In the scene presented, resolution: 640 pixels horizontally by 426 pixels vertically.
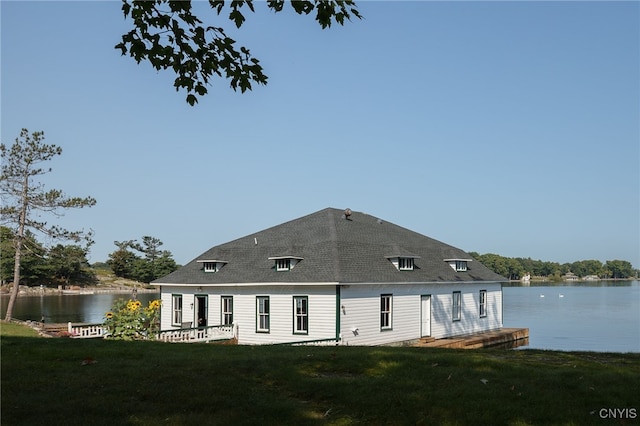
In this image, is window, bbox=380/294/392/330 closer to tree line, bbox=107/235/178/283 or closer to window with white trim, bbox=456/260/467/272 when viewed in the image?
window with white trim, bbox=456/260/467/272

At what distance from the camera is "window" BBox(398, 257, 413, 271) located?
28.9 meters

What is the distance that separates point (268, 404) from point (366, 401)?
1.23m

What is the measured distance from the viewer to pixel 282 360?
10.4 m

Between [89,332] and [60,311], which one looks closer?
[89,332]

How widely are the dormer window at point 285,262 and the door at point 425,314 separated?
6772 millimetres

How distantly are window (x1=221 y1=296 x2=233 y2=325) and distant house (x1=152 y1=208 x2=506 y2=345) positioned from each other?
5 cm

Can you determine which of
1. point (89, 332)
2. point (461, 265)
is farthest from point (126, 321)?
A: point (461, 265)

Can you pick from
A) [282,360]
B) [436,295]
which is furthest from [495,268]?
[282,360]

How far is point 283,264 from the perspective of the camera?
27172 mm

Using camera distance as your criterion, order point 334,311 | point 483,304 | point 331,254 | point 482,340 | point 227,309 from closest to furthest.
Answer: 1. point 334,311
2. point 331,254
3. point 227,309
4. point 482,340
5. point 483,304

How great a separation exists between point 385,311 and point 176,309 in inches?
441

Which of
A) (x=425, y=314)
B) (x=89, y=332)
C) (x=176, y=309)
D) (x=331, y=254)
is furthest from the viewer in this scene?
(x=176, y=309)

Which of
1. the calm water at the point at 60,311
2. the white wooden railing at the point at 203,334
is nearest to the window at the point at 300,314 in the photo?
the white wooden railing at the point at 203,334

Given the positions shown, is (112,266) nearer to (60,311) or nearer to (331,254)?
(60,311)
